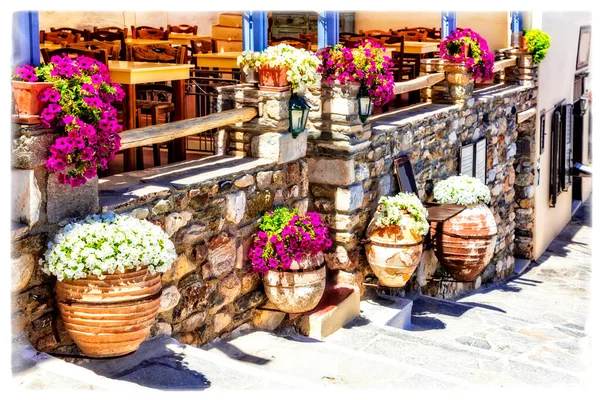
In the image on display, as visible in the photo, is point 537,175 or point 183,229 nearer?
point 183,229

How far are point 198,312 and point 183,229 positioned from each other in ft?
2.06

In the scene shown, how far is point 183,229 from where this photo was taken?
18.6ft

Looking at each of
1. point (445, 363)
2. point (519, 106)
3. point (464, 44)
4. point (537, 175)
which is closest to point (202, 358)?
point (445, 363)

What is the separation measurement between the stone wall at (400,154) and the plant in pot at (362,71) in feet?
0.36

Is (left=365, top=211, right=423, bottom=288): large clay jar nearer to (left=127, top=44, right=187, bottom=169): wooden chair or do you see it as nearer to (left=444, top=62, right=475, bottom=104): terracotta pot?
(left=127, top=44, right=187, bottom=169): wooden chair

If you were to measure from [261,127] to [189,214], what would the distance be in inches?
49.7

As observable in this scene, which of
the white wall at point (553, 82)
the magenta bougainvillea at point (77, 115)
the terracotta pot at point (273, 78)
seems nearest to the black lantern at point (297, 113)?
the terracotta pot at point (273, 78)

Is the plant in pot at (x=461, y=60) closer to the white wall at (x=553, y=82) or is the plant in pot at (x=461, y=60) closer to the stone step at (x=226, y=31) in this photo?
Result: the white wall at (x=553, y=82)

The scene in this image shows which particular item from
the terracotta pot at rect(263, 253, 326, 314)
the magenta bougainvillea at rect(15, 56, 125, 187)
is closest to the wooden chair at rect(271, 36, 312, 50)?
the terracotta pot at rect(263, 253, 326, 314)

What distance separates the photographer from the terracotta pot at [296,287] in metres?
6.47

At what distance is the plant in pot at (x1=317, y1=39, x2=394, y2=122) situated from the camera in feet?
24.0

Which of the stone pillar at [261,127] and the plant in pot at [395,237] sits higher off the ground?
the stone pillar at [261,127]

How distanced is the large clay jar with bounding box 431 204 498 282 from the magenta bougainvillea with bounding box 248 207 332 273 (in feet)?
8.61

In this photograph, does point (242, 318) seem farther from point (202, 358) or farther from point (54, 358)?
point (54, 358)
